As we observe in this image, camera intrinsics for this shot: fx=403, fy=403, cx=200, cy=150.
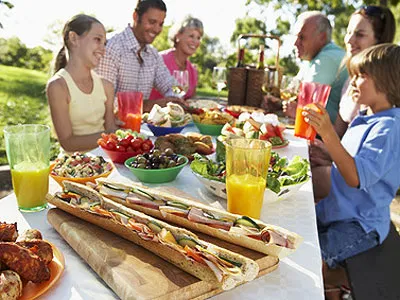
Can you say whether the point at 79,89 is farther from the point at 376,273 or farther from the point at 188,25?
the point at 188,25

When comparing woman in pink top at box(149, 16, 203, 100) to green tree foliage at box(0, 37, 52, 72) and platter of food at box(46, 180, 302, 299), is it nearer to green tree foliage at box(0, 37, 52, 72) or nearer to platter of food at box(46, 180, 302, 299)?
platter of food at box(46, 180, 302, 299)

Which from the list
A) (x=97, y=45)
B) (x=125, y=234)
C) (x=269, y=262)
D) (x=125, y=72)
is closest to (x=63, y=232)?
(x=125, y=234)

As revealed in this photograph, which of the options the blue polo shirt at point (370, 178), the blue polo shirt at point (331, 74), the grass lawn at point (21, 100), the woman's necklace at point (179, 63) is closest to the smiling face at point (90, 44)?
the blue polo shirt at point (370, 178)

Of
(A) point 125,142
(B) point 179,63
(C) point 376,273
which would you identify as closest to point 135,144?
(A) point 125,142

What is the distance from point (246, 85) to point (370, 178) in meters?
2.05

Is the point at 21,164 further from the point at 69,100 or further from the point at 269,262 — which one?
the point at 69,100

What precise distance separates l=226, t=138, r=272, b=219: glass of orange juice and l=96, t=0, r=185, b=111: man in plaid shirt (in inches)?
109

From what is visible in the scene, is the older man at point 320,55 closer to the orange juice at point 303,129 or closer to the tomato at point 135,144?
the orange juice at point 303,129

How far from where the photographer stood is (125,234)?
114cm

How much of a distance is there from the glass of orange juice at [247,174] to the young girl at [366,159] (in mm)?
901

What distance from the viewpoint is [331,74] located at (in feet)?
12.9

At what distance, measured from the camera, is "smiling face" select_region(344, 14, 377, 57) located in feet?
11.5

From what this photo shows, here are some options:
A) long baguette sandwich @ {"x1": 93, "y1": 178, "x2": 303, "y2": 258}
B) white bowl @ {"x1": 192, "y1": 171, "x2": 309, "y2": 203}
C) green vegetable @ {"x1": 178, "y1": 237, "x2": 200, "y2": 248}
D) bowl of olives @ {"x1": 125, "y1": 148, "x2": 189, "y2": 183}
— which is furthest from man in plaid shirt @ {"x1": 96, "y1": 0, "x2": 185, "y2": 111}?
green vegetable @ {"x1": 178, "y1": 237, "x2": 200, "y2": 248}

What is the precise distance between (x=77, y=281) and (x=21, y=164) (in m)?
0.57
